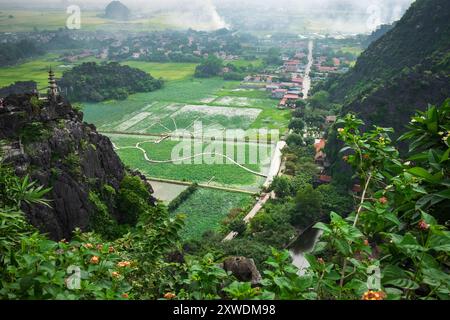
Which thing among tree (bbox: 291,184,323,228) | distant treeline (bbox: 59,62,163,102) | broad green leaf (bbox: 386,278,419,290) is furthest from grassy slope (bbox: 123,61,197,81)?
broad green leaf (bbox: 386,278,419,290)

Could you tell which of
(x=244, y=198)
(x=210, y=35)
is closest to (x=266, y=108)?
(x=244, y=198)

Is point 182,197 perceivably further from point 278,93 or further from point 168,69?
point 168,69

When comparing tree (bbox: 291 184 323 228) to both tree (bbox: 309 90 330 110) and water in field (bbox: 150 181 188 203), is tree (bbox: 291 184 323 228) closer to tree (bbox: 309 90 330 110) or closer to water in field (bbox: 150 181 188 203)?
water in field (bbox: 150 181 188 203)

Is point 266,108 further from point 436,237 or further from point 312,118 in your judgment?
point 436,237

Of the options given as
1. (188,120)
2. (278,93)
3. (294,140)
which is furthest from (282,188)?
(278,93)

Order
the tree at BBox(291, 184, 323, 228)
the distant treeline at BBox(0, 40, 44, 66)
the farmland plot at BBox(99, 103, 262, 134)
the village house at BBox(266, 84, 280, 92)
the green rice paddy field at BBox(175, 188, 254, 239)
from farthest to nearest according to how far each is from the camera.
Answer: the distant treeline at BBox(0, 40, 44, 66) → the village house at BBox(266, 84, 280, 92) → the farmland plot at BBox(99, 103, 262, 134) → the tree at BBox(291, 184, 323, 228) → the green rice paddy field at BBox(175, 188, 254, 239)

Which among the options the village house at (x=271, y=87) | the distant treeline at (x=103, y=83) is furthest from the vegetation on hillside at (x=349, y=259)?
the village house at (x=271, y=87)

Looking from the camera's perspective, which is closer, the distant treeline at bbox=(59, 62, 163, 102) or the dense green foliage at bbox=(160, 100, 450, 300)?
the dense green foliage at bbox=(160, 100, 450, 300)
